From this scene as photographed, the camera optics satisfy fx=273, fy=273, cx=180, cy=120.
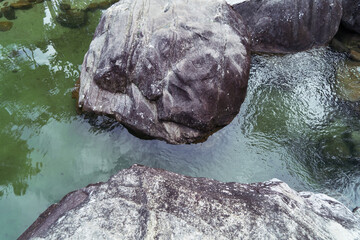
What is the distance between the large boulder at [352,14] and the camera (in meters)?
5.84

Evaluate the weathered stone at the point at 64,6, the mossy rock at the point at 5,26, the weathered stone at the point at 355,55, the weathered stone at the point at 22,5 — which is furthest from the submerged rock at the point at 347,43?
the weathered stone at the point at 22,5

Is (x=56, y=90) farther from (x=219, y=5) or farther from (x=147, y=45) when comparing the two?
(x=219, y=5)

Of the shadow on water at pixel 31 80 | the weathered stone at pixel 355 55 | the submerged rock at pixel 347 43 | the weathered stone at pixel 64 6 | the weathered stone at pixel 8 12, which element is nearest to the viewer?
the shadow on water at pixel 31 80

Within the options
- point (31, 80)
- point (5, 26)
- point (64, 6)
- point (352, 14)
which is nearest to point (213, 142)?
point (31, 80)

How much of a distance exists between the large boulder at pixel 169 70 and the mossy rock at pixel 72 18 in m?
2.96

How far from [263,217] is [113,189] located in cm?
142

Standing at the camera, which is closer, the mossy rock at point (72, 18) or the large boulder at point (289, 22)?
the large boulder at point (289, 22)

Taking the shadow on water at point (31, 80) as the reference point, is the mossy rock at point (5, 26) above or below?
above

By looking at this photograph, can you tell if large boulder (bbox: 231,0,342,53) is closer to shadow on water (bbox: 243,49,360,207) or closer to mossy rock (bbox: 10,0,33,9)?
shadow on water (bbox: 243,49,360,207)

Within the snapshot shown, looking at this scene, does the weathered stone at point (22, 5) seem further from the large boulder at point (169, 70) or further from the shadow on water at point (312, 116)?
the shadow on water at point (312, 116)

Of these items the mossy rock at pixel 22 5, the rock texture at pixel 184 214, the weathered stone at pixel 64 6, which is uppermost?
the mossy rock at pixel 22 5

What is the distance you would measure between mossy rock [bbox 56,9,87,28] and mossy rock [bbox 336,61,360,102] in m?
6.13

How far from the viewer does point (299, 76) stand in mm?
5270

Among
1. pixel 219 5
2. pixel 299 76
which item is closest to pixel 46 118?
pixel 219 5
